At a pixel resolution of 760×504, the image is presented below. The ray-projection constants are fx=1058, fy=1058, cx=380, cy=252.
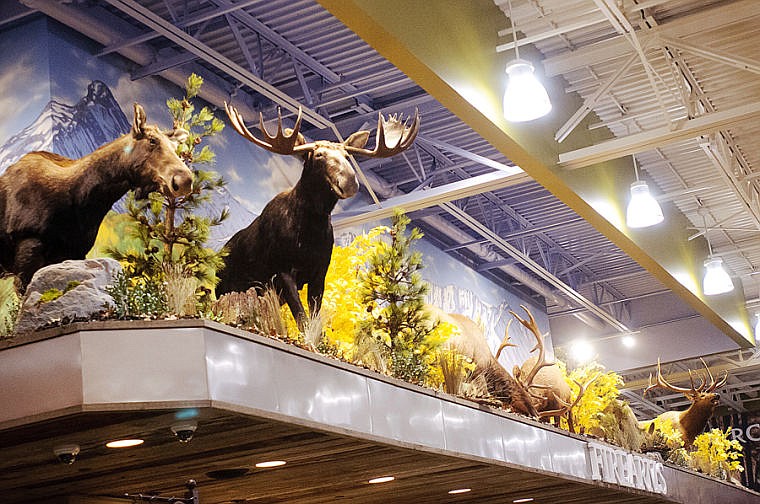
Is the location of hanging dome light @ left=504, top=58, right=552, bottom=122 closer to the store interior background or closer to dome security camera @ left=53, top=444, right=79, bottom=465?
the store interior background

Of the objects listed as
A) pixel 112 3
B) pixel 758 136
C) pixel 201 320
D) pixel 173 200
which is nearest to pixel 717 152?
pixel 758 136

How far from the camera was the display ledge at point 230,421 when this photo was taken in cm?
439

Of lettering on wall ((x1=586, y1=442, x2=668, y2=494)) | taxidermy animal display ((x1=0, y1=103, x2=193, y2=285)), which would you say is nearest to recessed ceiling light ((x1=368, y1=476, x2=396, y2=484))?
lettering on wall ((x1=586, y1=442, x2=668, y2=494))

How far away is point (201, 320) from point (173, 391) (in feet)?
1.07

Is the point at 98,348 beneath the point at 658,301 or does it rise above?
beneath

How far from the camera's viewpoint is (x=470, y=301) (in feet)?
51.8

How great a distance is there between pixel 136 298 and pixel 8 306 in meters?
0.87

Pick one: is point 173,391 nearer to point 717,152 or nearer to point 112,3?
point 112,3

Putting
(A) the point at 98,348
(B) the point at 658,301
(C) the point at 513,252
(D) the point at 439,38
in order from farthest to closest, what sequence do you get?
(B) the point at 658,301, (C) the point at 513,252, (D) the point at 439,38, (A) the point at 98,348

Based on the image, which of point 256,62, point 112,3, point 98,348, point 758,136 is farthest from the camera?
point 758,136

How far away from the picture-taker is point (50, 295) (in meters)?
4.73

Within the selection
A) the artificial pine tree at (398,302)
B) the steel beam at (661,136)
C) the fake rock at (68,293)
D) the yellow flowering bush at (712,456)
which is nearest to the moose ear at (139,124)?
the fake rock at (68,293)

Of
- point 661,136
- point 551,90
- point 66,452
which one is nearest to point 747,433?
point 551,90

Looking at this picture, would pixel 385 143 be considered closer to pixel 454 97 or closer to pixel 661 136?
pixel 454 97
